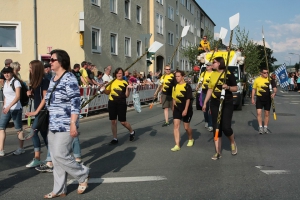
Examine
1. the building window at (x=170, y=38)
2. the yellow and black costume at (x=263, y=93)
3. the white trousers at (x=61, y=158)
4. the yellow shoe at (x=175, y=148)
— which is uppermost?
the building window at (x=170, y=38)

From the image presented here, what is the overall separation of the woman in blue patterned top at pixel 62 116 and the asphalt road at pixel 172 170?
1.28ft

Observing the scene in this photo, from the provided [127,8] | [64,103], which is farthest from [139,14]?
[64,103]

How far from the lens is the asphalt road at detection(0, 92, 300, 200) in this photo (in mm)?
4984

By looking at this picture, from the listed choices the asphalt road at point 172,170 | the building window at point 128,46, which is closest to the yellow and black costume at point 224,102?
the asphalt road at point 172,170

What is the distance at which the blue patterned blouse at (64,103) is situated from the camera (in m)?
4.67

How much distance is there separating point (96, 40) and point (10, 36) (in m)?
5.10

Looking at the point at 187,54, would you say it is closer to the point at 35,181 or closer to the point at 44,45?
the point at 44,45

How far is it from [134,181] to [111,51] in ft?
69.7

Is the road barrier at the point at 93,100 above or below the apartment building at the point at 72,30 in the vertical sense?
below

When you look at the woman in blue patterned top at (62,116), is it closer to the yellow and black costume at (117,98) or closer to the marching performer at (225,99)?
the marching performer at (225,99)

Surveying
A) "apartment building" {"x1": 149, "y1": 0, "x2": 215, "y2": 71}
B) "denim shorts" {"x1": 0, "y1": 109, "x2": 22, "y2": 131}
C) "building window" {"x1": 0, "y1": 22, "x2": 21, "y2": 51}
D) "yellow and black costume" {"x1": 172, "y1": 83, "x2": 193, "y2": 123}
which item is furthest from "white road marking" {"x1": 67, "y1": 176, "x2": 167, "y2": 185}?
"apartment building" {"x1": 149, "y1": 0, "x2": 215, "y2": 71}

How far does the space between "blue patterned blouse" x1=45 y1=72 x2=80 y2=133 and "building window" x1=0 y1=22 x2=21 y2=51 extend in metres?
18.0

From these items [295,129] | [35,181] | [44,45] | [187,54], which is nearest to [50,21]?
[44,45]

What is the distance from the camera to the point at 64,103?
4715 millimetres
